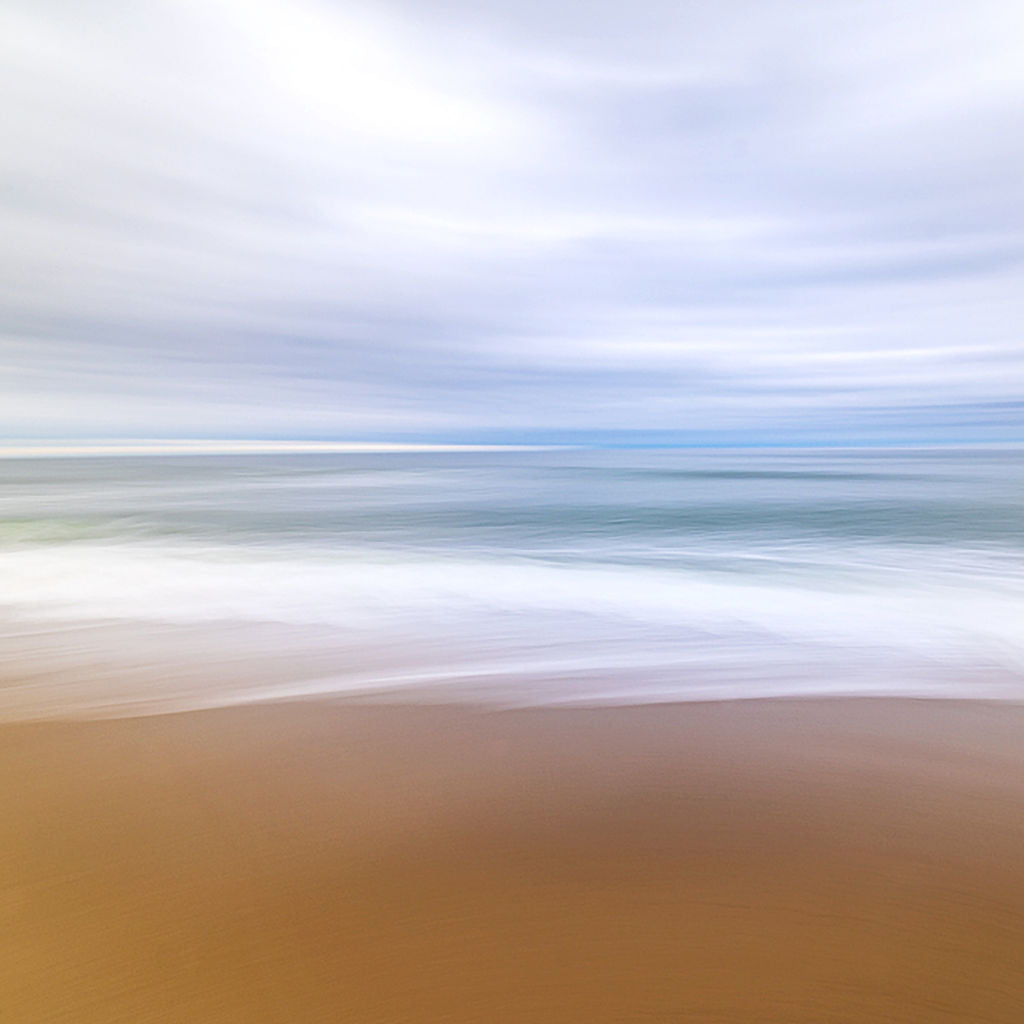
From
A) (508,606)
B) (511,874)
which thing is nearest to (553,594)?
(508,606)

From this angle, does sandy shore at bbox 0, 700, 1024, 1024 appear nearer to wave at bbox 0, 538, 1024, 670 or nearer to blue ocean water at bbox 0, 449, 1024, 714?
blue ocean water at bbox 0, 449, 1024, 714

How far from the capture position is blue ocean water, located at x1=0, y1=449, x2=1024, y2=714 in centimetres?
499

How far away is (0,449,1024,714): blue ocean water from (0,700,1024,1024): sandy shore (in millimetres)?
960

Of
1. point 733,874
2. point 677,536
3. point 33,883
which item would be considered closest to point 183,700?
point 33,883

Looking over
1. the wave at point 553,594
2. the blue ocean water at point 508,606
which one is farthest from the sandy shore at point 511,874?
the wave at point 553,594

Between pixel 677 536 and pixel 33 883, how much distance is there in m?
13.2

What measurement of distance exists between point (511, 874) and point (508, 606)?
552 centimetres

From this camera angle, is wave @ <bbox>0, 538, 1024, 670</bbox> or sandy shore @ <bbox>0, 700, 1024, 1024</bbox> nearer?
sandy shore @ <bbox>0, 700, 1024, 1024</bbox>

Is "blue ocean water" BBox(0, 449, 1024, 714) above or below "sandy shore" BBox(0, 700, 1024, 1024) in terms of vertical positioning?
below

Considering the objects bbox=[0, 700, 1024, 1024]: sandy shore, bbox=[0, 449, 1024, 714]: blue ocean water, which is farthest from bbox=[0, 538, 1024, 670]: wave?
bbox=[0, 700, 1024, 1024]: sandy shore

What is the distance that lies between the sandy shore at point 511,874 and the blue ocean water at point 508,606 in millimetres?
960

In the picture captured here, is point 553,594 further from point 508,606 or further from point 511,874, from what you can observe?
point 511,874

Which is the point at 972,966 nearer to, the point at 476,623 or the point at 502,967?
the point at 502,967

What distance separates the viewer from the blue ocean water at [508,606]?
4.99m
